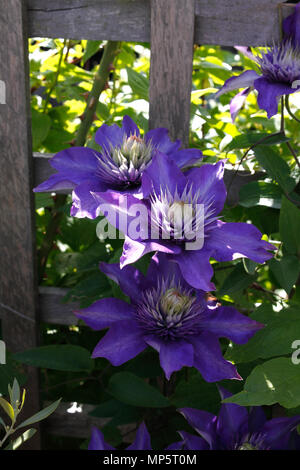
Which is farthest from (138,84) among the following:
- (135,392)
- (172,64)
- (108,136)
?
(135,392)

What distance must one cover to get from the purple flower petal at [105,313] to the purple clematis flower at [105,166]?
0.42ft

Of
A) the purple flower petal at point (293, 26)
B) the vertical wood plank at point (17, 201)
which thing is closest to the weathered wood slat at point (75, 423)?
the vertical wood plank at point (17, 201)

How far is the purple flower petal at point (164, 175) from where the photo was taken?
83 centimetres

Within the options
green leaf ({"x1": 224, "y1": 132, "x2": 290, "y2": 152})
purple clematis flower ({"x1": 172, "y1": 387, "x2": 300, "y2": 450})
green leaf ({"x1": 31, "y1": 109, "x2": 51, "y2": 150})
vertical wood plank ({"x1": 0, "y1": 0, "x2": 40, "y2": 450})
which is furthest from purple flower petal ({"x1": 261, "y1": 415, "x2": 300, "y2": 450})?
green leaf ({"x1": 31, "y1": 109, "x2": 51, "y2": 150})

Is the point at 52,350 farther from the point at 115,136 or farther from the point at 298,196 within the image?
the point at 298,196

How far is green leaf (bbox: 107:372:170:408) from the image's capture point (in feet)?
3.16

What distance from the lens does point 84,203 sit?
0.85 m

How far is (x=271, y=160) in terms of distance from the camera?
1.02 metres

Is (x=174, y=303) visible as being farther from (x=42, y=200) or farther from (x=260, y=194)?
(x=42, y=200)

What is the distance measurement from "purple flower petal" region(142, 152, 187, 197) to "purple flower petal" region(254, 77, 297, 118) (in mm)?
168

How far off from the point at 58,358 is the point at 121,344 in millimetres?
260

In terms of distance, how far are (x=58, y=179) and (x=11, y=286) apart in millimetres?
437
